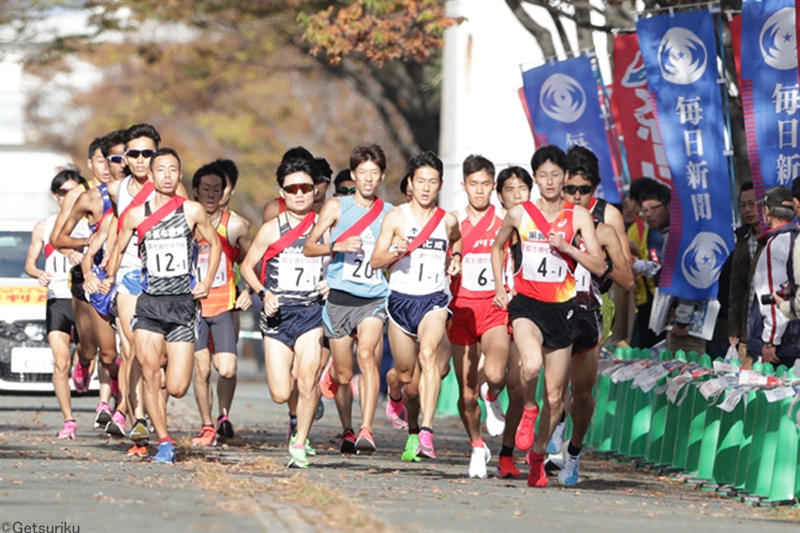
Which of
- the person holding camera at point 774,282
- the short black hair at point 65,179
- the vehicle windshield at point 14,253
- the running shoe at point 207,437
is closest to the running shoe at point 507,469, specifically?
the person holding camera at point 774,282

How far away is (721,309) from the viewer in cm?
1406

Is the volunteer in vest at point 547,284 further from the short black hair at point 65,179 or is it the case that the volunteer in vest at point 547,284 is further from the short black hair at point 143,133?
the short black hair at point 65,179

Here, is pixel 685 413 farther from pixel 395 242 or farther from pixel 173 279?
pixel 173 279

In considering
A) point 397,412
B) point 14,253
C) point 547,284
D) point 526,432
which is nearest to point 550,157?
point 547,284

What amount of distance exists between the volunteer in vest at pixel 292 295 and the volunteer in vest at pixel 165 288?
495mm

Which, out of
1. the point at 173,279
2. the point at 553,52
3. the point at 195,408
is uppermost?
the point at 553,52

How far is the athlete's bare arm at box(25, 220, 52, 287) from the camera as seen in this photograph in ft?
48.1

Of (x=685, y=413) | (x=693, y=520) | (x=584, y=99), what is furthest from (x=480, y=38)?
(x=693, y=520)

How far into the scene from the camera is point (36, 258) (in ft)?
49.5

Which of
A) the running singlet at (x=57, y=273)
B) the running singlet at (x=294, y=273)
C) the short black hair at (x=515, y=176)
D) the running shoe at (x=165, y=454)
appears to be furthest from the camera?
the running singlet at (x=57, y=273)

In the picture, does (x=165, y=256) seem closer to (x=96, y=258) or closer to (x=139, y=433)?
(x=139, y=433)

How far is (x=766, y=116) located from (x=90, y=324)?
6102 mm

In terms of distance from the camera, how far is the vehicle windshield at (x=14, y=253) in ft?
61.8

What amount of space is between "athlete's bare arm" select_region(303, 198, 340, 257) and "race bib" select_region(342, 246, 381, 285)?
30 cm
